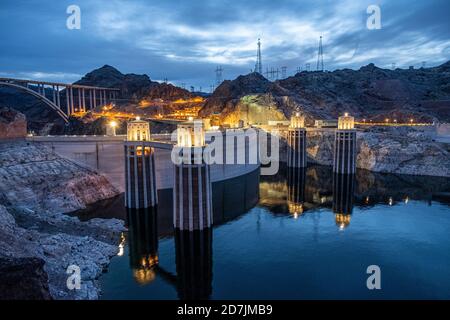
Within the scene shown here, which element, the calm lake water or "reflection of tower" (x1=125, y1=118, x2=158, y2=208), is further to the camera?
"reflection of tower" (x1=125, y1=118, x2=158, y2=208)

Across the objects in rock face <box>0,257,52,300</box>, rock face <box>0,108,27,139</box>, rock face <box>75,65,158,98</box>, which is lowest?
rock face <box>0,257,52,300</box>

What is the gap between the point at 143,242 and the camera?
3575 cm

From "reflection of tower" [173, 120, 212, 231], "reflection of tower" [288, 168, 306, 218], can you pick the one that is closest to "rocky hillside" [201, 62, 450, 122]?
"reflection of tower" [288, 168, 306, 218]

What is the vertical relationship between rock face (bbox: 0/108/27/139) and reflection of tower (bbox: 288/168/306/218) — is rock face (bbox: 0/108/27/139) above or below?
above

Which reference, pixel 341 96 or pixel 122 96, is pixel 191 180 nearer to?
pixel 341 96

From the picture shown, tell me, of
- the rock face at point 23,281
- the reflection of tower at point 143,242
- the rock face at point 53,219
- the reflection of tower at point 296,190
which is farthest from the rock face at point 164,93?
the rock face at point 23,281

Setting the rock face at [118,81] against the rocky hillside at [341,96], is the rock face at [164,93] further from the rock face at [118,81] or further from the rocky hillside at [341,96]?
the rocky hillside at [341,96]

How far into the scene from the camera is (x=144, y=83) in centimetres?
13200

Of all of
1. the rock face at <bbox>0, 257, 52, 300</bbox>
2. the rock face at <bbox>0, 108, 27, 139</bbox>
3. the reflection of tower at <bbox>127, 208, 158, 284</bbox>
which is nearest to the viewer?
the rock face at <bbox>0, 257, 52, 300</bbox>

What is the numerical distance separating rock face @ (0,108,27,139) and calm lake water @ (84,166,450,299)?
19.4m

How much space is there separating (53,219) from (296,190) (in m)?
39.3

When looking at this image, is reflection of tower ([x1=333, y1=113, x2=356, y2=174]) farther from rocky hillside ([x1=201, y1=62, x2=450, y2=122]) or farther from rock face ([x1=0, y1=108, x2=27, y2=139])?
rock face ([x1=0, y1=108, x2=27, y2=139])

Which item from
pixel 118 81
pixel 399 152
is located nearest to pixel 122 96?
pixel 118 81

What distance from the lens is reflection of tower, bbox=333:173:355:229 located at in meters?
44.4
